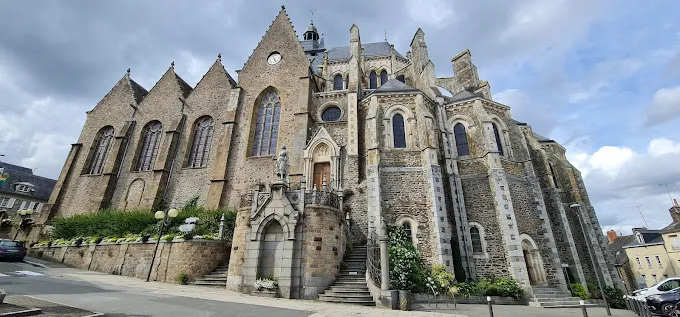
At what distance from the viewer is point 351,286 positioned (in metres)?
11.3

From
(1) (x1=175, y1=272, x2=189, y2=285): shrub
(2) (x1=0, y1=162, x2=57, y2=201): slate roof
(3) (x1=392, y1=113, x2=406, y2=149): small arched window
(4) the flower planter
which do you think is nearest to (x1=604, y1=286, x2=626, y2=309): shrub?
(3) (x1=392, y1=113, x2=406, y2=149): small arched window

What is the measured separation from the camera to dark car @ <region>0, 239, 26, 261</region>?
14.6 m

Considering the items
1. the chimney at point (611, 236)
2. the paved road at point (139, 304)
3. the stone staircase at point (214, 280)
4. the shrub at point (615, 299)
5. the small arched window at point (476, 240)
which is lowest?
the shrub at point (615, 299)

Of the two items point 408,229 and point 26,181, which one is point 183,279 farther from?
point 26,181

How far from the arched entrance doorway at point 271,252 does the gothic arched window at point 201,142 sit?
1257cm

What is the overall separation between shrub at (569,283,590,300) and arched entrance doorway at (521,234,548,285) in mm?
1380

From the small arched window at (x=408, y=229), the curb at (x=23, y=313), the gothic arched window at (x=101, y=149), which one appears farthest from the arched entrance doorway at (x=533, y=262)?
the gothic arched window at (x=101, y=149)

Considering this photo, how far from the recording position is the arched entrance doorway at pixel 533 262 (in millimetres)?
15172

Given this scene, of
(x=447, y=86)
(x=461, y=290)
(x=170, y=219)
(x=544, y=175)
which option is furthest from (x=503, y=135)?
(x=170, y=219)

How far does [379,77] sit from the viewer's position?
1155 inches

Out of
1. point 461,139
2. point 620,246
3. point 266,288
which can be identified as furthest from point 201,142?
point 620,246

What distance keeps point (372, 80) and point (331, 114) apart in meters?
10.0

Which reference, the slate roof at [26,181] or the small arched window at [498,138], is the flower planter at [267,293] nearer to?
the small arched window at [498,138]

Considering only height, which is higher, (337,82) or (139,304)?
(337,82)
